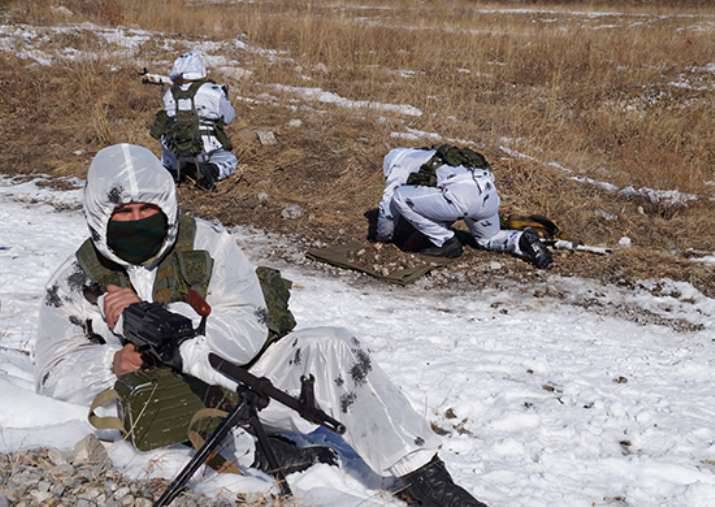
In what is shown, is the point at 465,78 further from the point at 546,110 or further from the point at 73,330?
the point at 73,330

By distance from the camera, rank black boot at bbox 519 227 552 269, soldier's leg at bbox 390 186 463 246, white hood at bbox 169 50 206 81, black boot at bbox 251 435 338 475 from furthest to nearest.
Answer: white hood at bbox 169 50 206 81 → soldier's leg at bbox 390 186 463 246 → black boot at bbox 519 227 552 269 → black boot at bbox 251 435 338 475

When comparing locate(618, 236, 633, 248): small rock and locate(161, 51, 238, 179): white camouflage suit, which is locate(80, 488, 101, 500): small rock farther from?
locate(161, 51, 238, 179): white camouflage suit

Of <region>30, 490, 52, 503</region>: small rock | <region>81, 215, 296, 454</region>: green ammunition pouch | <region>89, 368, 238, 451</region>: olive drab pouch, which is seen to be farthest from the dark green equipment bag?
<region>30, 490, 52, 503</region>: small rock

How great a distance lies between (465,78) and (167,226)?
1006cm

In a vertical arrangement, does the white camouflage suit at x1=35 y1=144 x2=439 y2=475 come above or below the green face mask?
below

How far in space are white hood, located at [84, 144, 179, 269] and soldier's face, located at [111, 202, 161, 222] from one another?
0.06 ft

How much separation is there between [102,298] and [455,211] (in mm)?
3733

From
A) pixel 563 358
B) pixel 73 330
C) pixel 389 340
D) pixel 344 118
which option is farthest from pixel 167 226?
pixel 344 118

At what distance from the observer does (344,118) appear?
29.6 ft

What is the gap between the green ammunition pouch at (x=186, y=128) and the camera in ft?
23.9

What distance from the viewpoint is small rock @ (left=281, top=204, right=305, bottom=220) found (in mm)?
6673

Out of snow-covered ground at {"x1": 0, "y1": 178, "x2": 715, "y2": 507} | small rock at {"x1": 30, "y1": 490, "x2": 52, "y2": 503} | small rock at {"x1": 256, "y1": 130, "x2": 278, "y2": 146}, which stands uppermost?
small rock at {"x1": 30, "y1": 490, "x2": 52, "y2": 503}

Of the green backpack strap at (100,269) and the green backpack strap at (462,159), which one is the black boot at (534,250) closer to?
the green backpack strap at (462,159)

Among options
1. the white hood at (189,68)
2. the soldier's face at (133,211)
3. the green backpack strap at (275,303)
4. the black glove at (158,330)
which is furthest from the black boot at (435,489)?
the white hood at (189,68)
